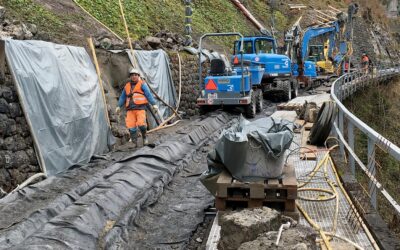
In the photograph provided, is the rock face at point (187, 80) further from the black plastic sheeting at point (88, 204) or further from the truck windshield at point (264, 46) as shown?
the black plastic sheeting at point (88, 204)

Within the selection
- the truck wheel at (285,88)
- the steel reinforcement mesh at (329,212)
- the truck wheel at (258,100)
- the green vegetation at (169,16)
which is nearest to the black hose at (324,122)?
the steel reinforcement mesh at (329,212)

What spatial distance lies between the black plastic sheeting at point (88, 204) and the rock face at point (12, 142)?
408mm

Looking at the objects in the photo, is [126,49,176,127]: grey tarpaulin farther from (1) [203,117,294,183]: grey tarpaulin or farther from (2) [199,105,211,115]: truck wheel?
(1) [203,117,294,183]: grey tarpaulin

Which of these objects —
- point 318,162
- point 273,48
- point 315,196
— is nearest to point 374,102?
point 273,48

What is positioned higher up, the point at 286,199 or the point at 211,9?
the point at 211,9

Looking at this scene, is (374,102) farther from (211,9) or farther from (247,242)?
(247,242)

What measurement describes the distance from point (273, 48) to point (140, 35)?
5.54 m

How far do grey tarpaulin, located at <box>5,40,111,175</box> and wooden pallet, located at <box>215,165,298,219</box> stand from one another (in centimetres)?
399

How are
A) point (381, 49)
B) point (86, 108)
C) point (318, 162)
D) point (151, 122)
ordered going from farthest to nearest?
1. point (381, 49)
2. point (151, 122)
3. point (86, 108)
4. point (318, 162)

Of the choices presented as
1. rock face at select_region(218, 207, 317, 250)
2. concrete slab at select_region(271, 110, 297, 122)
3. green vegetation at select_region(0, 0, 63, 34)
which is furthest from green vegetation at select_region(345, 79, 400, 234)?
green vegetation at select_region(0, 0, 63, 34)

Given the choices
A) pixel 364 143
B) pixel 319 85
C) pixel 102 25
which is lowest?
pixel 364 143

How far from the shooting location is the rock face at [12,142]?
23.8 feet

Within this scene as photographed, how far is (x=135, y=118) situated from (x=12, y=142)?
3.28m

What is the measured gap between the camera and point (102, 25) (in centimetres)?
1566
